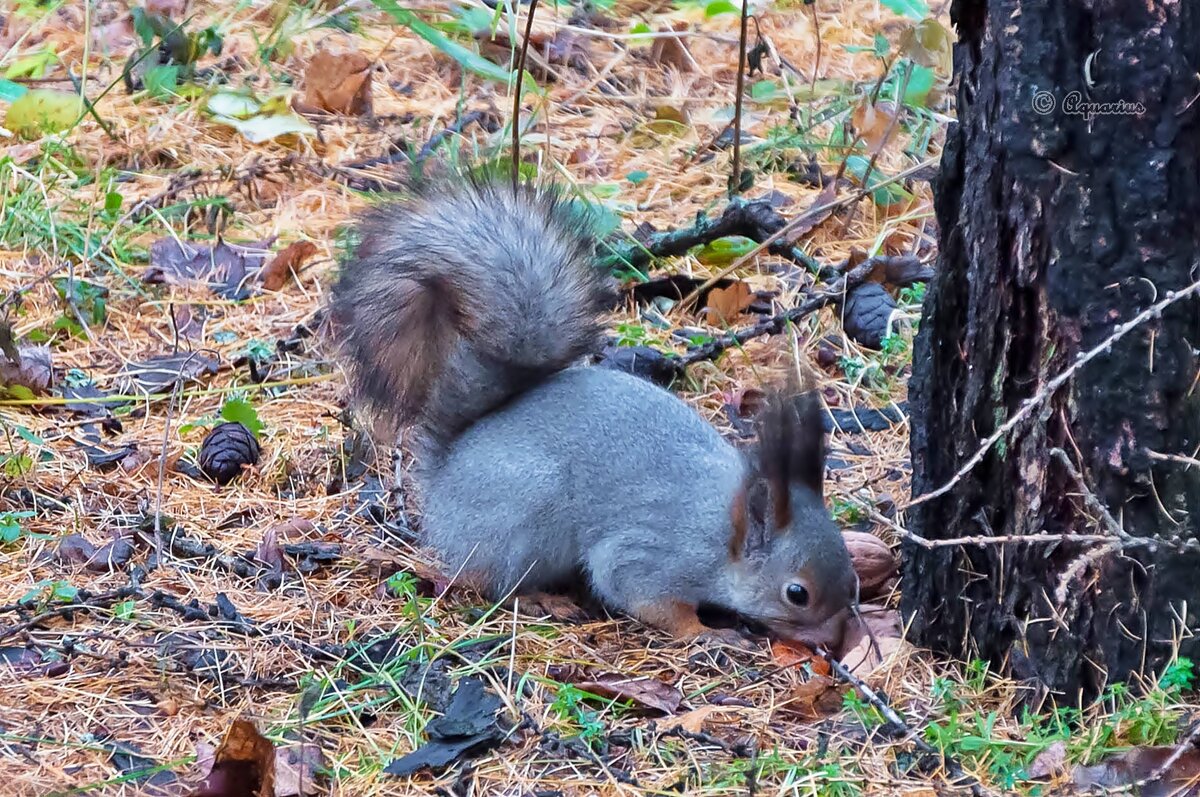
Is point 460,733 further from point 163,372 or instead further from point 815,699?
point 163,372

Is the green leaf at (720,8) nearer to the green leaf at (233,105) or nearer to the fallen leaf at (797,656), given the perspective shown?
the green leaf at (233,105)

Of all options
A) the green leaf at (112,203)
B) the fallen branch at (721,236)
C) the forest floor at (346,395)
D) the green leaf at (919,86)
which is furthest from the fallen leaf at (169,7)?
the green leaf at (919,86)

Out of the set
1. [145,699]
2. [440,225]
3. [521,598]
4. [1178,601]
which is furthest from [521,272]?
[1178,601]

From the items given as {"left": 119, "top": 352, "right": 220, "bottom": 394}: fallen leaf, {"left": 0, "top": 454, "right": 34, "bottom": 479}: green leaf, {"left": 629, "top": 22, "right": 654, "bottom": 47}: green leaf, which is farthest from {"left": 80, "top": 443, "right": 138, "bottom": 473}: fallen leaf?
{"left": 629, "top": 22, "right": 654, "bottom": 47}: green leaf

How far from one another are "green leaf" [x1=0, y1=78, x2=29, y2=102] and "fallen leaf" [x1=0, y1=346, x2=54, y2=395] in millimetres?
1303

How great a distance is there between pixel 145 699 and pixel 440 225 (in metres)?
0.98

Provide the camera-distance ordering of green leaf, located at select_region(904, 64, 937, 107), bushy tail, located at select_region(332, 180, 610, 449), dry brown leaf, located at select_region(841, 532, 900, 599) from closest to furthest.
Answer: dry brown leaf, located at select_region(841, 532, 900, 599)
bushy tail, located at select_region(332, 180, 610, 449)
green leaf, located at select_region(904, 64, 937, 107)

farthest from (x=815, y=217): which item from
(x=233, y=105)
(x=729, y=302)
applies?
(x=233, y=105)

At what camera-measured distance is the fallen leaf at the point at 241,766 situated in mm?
1770

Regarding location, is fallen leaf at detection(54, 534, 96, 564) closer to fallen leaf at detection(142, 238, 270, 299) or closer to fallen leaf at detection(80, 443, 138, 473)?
fallen leaf at detection(80, 443, 138, 473)

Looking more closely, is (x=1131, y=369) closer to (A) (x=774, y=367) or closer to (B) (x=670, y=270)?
(A) (x=774, y=367)

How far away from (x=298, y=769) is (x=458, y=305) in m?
0.99

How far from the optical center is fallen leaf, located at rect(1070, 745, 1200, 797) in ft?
5.74

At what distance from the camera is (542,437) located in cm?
250
